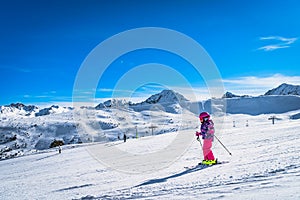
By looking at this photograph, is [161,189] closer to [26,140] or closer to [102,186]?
[102,186]

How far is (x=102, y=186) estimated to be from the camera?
31.4 ft

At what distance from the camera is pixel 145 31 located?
19.1m

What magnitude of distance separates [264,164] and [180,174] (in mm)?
2589

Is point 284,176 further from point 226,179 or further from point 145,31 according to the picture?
point 145,31

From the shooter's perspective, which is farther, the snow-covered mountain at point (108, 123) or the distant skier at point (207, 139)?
the snow-covered mountain at point (108, 123)

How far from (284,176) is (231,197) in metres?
1.70

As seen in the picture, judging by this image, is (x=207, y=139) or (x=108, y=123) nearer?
(x=207, y=139)

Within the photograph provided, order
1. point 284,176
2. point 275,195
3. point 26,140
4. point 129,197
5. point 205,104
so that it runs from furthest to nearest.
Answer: point 205,104, point 26,140, point 129,197, point 284,176, point 275,195


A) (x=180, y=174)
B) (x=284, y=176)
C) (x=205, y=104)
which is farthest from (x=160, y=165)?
(x=205, y=104)

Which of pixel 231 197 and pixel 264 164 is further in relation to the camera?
pixel 264 164

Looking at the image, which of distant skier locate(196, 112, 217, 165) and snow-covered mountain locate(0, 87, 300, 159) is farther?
snow-covered mountain locate(0, 87, 300, 159)

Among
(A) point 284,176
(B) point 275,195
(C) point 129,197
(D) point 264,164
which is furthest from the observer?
(D) point 264,164

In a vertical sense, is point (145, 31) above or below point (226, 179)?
above

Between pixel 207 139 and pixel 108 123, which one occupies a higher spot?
pixel 108 123
